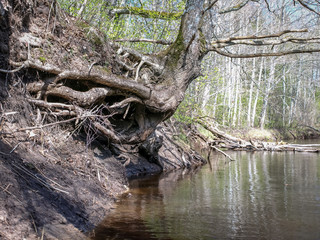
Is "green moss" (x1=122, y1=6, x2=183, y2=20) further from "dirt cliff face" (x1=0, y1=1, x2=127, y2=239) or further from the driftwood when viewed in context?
the driftwood

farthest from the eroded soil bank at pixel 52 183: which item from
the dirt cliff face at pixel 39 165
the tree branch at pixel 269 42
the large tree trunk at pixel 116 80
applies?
the tree branch at pixel 269 42

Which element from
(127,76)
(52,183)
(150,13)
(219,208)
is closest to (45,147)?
(52,183)

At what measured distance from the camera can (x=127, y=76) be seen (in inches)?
306

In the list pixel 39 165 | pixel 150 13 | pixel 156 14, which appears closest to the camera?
pixel 39 165

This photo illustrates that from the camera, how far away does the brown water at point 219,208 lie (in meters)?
4.68

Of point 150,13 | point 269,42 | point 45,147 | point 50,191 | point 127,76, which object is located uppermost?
point 150,13

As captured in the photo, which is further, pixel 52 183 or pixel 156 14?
pixel 156 14

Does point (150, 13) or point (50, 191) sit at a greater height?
point (150, 13)

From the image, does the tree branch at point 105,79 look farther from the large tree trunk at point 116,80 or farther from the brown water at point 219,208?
the brown water at point 219,208

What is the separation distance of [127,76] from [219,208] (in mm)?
3589

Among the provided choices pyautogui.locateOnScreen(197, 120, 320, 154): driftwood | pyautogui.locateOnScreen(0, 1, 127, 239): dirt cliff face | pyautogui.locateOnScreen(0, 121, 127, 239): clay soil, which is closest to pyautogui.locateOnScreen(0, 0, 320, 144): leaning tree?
pyautogui.locateOnScreen(0, 1, 127, 239): dirt cliff face

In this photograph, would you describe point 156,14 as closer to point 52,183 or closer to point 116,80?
point 116,80

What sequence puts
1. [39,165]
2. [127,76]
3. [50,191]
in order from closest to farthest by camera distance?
[50,191], [39,165], [127,76]

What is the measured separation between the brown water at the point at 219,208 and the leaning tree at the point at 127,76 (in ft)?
5.56
